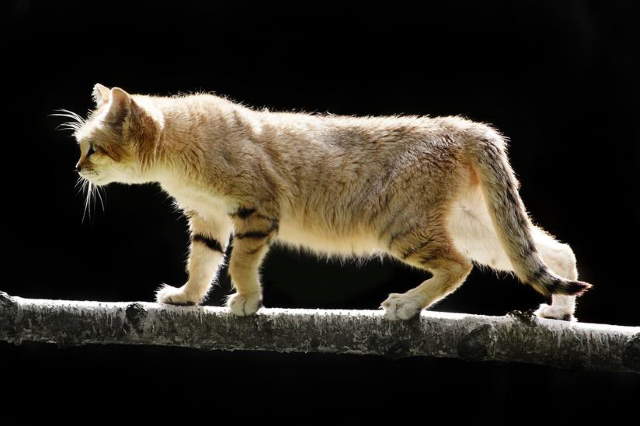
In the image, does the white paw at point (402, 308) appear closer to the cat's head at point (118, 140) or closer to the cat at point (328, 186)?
the cat at point (328, 186)

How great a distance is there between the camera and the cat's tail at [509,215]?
266 centimetres

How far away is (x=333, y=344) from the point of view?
2760 millimetres

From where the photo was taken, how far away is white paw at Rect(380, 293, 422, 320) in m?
2.76

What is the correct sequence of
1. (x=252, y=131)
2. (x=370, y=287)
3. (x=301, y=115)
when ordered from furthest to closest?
1. (x=370, y=287)
2. (x=301, y=115)
3. (x=252, y=131)

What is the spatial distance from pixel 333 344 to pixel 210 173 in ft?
2.42

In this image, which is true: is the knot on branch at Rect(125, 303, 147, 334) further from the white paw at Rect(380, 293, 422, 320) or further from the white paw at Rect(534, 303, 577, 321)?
the white paw at Rect(534, 303, 577, 321)

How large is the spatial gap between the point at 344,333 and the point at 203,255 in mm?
697

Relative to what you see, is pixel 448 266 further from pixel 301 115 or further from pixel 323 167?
pixel 301 115

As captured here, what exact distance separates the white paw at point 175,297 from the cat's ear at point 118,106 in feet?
2.14

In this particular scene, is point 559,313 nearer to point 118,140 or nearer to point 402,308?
point 402,308

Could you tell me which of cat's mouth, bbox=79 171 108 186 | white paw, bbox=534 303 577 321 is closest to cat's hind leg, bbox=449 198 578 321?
white paw, bbox=534 303 577 321

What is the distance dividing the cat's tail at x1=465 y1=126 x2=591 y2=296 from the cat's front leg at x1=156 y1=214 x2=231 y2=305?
997mm

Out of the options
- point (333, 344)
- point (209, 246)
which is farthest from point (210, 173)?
point (333, 344)

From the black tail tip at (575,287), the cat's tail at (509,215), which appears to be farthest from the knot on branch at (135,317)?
the black tail tip at (575,287)
